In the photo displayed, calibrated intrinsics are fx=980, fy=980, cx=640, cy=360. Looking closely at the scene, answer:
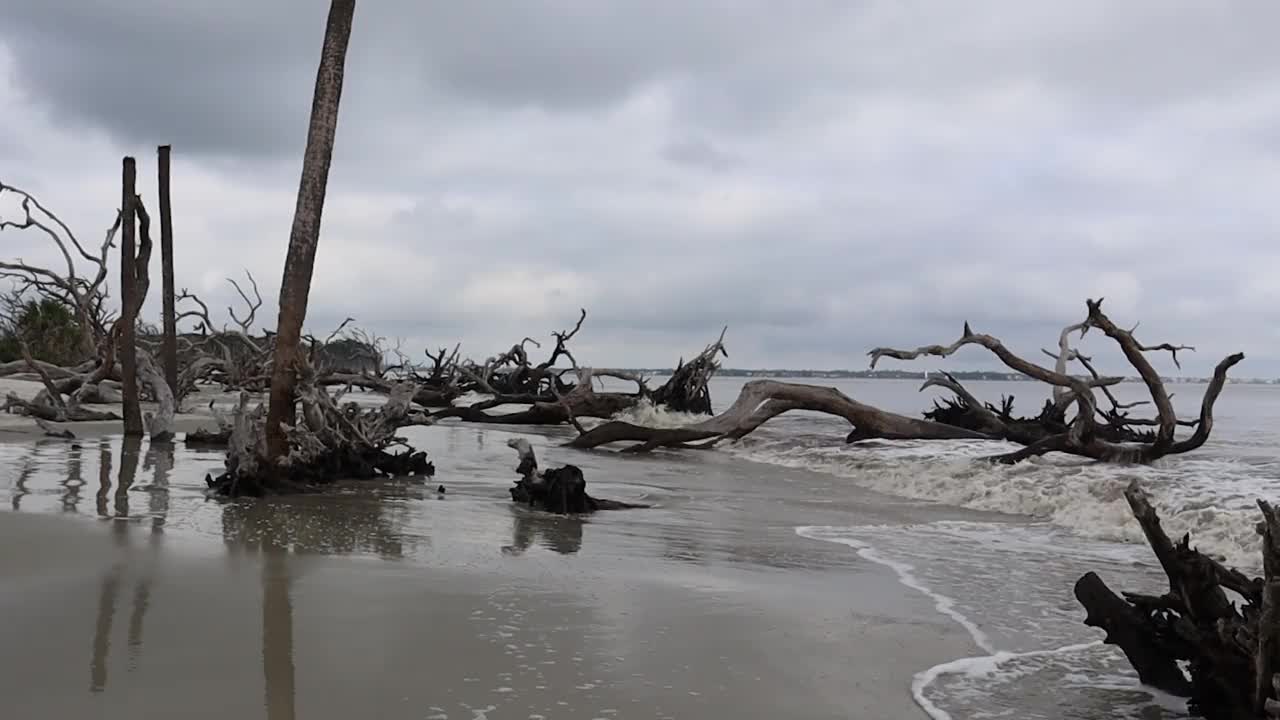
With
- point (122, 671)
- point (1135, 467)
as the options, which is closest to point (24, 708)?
point (122, 671)

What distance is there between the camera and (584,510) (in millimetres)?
7488

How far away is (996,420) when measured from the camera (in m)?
15.0

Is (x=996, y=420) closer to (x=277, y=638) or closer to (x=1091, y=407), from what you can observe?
(x=1091, y=407)

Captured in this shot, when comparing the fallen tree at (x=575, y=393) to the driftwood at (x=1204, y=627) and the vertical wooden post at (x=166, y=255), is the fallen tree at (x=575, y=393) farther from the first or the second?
the driftwood at (x=1204, y=627)

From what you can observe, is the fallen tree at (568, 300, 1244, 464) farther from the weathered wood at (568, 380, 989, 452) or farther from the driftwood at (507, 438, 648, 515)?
the driftwood at (507, 438, 648, 515)

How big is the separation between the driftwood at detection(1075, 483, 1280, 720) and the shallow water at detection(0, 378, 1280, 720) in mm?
158

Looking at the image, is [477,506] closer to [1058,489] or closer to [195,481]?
[195,481]

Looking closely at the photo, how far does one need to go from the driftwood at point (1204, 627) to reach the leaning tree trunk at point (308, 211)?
615 cm

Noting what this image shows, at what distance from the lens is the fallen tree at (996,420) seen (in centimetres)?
1120

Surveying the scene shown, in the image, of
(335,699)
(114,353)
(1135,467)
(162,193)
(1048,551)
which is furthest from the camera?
(114,353)

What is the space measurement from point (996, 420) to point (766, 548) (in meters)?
9.94

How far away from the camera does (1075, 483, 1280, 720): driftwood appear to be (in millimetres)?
2727

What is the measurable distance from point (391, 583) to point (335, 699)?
1585 millimetres

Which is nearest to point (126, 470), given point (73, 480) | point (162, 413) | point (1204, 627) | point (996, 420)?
point (73, 480)
